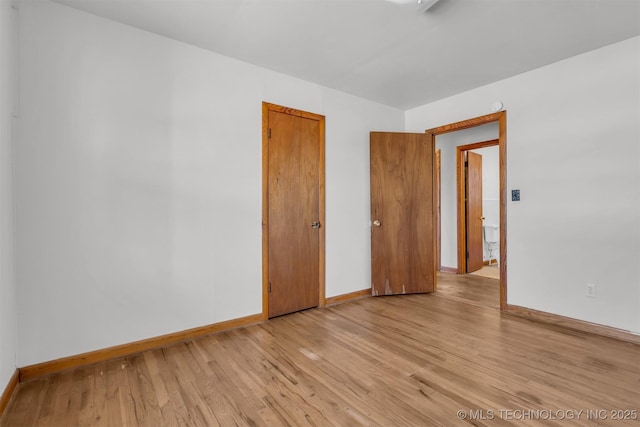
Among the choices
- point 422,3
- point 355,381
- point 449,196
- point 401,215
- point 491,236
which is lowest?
point 355,381

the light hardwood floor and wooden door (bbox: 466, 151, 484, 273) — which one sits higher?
wooden door (bbox: 466, 151, 484, 273)

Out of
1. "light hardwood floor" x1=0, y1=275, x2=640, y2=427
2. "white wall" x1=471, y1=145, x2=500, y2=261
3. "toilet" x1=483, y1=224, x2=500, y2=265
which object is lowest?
"light hardwood floor" x1=0, y1=275, x2=640, y2=427

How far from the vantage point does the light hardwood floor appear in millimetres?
1604

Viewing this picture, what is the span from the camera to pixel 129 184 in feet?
7.57

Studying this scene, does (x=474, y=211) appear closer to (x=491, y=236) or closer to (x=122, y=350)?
(x=491, y=236)

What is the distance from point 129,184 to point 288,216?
1.46 m

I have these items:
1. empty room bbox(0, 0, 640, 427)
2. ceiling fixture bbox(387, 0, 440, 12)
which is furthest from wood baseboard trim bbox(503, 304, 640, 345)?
ceiling fixture bbox(387, 0, 440, 12)

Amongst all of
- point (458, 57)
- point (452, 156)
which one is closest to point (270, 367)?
point (458, 57)

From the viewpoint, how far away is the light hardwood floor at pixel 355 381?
5.26 ft

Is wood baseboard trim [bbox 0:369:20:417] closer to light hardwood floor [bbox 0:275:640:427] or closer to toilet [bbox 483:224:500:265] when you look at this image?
light hardwood floor [bbox 0:275:640:427]

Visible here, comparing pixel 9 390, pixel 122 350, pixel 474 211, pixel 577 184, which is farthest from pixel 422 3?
pixel 474 211

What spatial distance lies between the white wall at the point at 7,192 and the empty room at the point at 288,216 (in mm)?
23

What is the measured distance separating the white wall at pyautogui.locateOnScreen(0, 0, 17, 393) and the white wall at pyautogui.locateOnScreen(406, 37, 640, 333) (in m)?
4.16

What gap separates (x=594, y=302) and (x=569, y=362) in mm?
919
